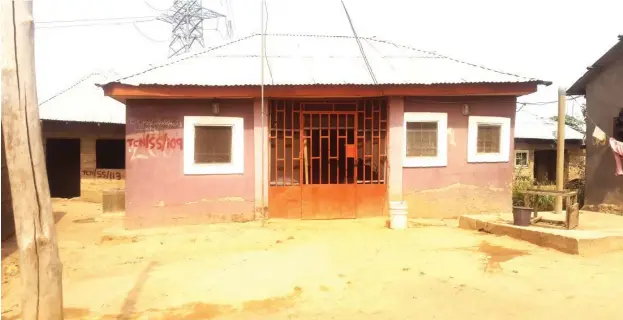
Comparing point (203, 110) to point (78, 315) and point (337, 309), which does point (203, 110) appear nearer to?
point (78, 315)

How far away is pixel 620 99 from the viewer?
34.1ft

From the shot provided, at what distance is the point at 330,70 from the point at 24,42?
763cm

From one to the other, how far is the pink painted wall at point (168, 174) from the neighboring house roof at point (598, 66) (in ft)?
27.7

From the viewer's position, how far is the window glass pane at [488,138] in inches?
394

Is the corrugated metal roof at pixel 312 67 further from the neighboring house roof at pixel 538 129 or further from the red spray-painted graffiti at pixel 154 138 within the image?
the neighboring house roof at pixel 538 129

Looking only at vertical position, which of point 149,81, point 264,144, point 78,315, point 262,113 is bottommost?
point 78,315

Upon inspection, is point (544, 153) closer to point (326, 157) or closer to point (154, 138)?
point (326, 157)

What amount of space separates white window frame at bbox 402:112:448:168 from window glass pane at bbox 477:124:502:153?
33.7 inches

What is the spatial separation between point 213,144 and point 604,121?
938cm

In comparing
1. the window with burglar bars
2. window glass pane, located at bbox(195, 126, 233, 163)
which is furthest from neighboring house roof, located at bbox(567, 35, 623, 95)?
window glass pane, located at bbox(195, 126, 233, 163)

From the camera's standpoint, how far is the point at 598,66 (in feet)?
35.8

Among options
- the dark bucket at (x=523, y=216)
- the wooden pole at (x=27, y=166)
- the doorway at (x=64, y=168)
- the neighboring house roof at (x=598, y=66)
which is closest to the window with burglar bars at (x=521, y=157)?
the neighboring house roof at (x=598, y=66)

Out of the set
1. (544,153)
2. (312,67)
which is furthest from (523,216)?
(544,153)

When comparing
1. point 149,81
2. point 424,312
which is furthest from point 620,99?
point 149,81
